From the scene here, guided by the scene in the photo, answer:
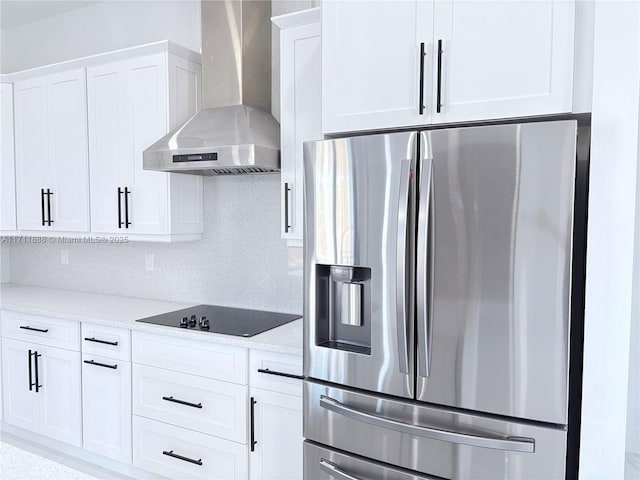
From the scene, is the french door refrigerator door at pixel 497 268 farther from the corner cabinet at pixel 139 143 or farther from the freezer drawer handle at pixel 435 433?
the corner cabinet at pixel 139 143

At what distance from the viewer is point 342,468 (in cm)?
178

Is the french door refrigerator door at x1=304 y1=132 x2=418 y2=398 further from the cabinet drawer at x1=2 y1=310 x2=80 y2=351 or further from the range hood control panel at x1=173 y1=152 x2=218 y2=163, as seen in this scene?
the cabinet drawer at x1=2 y1=310 x2=80 y2=351

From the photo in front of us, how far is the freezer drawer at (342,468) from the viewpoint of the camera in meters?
1.66

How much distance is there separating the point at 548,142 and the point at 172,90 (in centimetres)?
219

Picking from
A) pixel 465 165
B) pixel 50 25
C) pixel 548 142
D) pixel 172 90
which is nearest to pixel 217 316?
pixel 172 90

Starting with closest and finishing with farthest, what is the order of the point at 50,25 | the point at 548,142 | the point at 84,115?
the point at 548,142, the point at 84,115, the point at 50,25

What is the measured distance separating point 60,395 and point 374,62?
9.02 ft

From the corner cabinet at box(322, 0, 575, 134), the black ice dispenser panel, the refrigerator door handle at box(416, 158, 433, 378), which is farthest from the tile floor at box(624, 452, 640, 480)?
the corner cabinet at box(322, 0, 575, 134)

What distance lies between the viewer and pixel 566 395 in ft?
4.64

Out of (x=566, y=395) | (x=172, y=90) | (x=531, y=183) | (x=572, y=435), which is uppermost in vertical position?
(x=172, y=90)

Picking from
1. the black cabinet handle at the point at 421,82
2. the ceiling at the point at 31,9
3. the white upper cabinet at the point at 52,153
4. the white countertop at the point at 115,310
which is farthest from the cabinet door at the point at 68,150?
the black cabinet handle at the point at 421,82

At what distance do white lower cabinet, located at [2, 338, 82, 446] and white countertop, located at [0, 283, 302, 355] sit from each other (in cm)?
25

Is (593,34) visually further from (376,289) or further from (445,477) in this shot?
(445,477)

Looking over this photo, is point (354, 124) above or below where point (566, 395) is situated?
above
